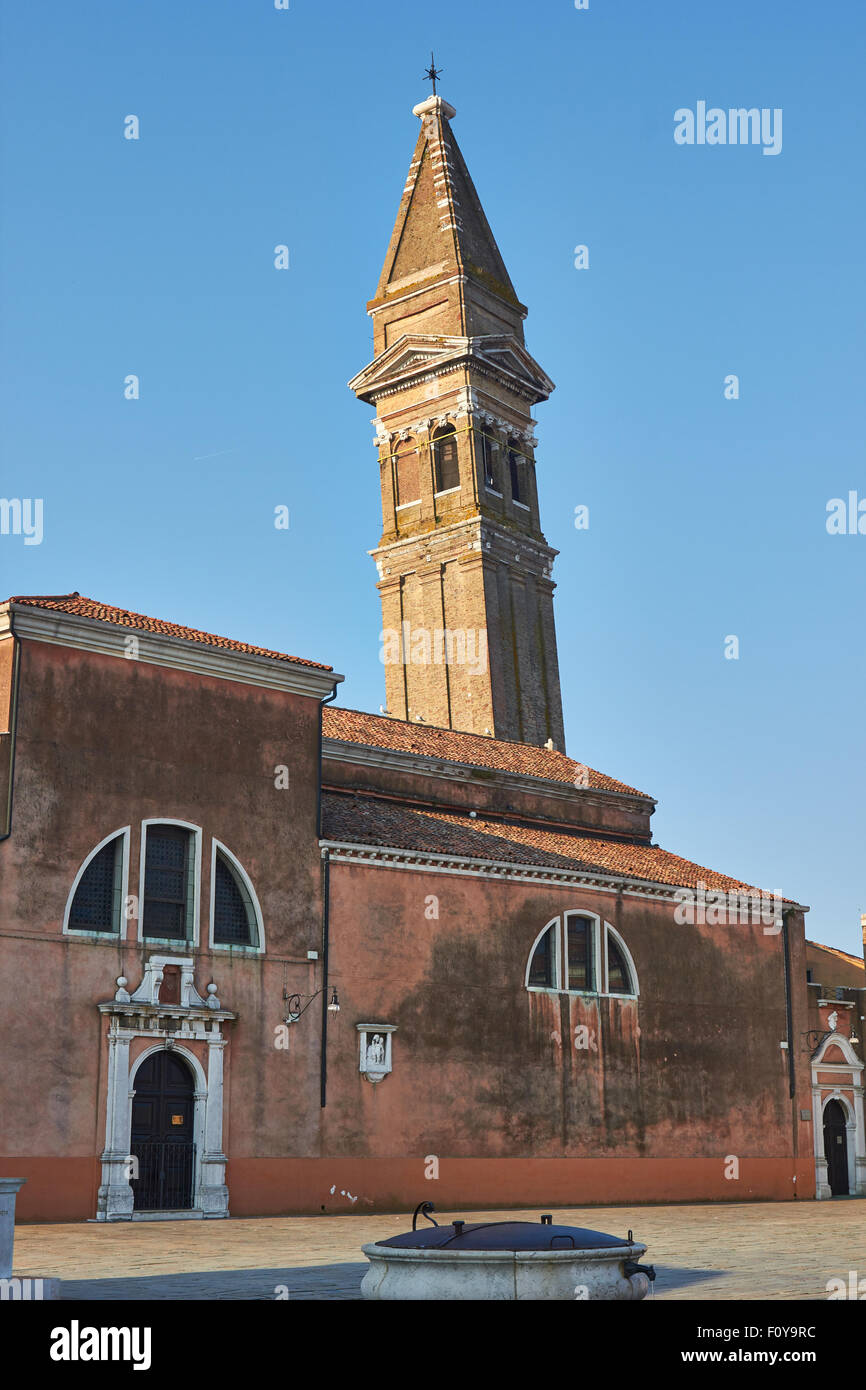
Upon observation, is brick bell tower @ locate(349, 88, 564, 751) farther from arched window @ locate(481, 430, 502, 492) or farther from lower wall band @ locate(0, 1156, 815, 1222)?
lower wall band @ locate(0, 1156, 815, 1222)

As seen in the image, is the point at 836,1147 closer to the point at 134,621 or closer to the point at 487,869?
the point at 487,869

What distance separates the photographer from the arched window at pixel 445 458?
54597 mm

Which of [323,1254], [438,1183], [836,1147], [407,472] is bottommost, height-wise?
[836,1147]

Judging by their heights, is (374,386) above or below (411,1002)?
above

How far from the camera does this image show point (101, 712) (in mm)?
23469

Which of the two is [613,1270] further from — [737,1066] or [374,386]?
[374,386]

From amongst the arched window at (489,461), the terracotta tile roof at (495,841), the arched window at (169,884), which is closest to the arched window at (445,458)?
the arched window at (489,461)

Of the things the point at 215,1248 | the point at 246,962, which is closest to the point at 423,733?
the point at 246,962

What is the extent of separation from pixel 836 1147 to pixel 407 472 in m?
29.6

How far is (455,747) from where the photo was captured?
35.8 metres

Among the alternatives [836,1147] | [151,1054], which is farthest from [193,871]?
[836,1147]

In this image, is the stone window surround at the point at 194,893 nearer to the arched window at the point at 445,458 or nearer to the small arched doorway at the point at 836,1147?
the small arched doorway at the point at 836,1147

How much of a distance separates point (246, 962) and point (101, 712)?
15.6ft

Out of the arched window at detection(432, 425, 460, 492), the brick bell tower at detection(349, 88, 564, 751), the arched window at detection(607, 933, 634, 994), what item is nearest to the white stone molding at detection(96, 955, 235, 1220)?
the arched window at detection(607, 933, 634, 994)
